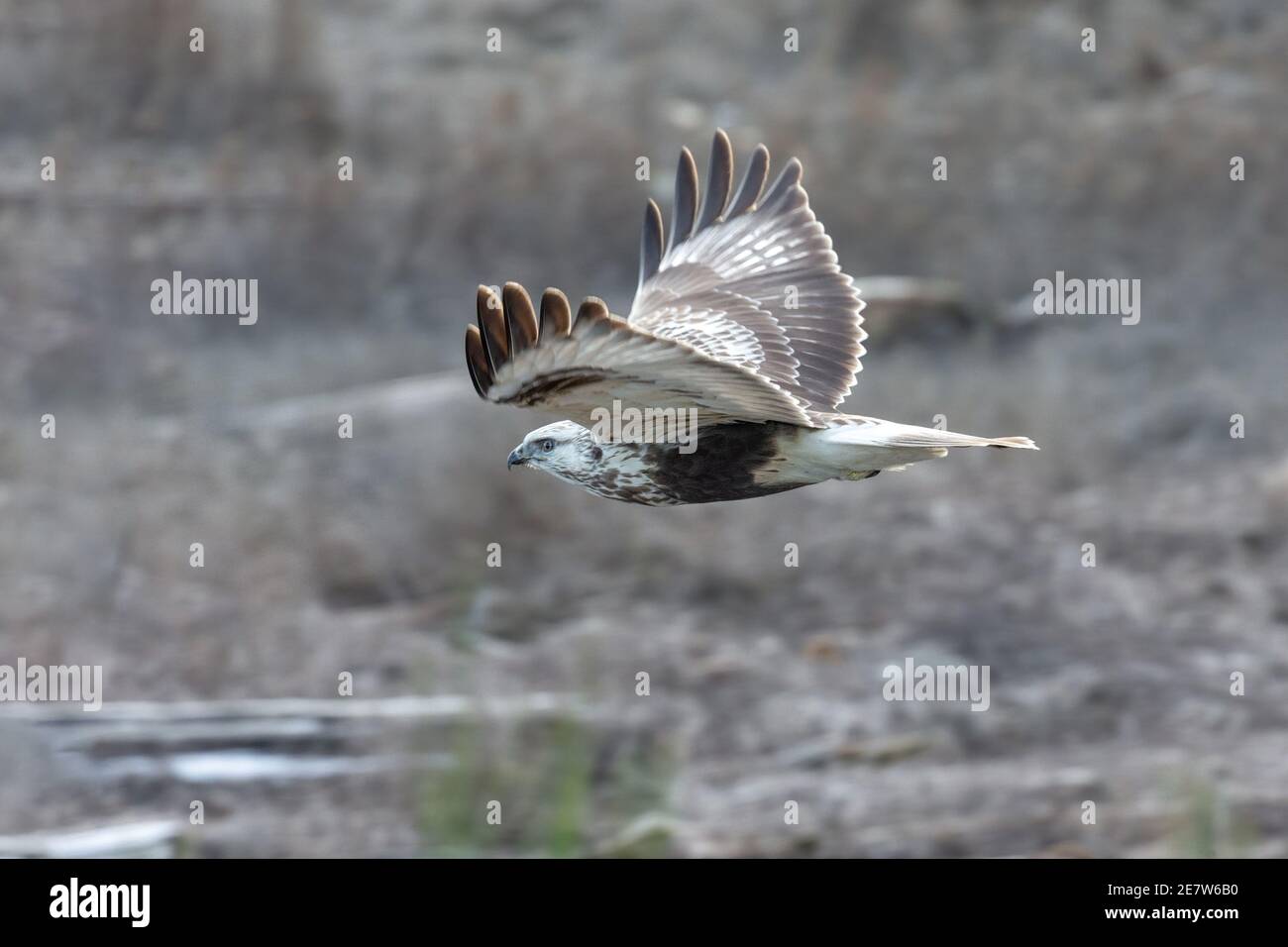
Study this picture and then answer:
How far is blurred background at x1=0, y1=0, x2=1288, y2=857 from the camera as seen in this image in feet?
32.4

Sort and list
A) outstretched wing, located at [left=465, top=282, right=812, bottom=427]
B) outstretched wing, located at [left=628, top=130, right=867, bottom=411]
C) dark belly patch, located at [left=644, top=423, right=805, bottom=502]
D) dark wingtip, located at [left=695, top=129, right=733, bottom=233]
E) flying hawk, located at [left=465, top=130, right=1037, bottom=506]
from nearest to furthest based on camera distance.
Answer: outstretched wing, located at [left=465, top=282, right=812, bottom=427] < flying hawk, located at [left=465, top=130, right=1037, bottom=506] < dark belly patch, located at [left=644, top=423, right=805, bottom=502] < outstretched wing, located at [left=628, top=130, right=867, bottom=411] < dark wingtip, located at [left=695, top=129, right=733, bottom=233]

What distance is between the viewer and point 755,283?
6.52m

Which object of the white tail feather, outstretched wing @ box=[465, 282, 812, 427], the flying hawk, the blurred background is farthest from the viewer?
the blurred background

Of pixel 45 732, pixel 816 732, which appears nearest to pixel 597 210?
pixel 816 732

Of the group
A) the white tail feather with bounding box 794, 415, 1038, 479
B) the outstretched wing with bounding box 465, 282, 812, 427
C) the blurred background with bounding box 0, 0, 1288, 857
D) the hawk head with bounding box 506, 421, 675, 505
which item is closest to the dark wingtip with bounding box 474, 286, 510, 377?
the outstretched wing with bounding box 465, 282, 812, 427

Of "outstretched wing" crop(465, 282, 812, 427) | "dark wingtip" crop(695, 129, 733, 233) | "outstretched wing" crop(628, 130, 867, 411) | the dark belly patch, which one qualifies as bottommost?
the dark belly patch

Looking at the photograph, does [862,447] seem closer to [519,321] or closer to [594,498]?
[519,321]

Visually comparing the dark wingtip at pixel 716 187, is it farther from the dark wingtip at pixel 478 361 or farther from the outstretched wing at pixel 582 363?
the dark wingtip at pixel 478 361

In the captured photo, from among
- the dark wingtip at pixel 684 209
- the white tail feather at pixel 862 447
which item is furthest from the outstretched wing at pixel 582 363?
the dark wingtip at pixel 684 209

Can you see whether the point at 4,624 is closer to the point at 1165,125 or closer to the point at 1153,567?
the point at 1153,567

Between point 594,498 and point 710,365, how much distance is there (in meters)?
6.98

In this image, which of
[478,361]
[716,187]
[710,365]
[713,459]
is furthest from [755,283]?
[478,361]

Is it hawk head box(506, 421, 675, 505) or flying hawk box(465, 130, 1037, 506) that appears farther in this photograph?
hawk head box(506, 421, 675, 505)

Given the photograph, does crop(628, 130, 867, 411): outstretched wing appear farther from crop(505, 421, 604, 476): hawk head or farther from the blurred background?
the blurred background
